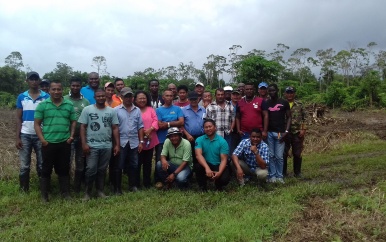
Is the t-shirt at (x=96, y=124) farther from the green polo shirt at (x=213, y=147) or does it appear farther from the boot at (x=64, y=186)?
the green polo shirt at (x=213, y=147)

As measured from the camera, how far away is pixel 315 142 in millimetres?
12625

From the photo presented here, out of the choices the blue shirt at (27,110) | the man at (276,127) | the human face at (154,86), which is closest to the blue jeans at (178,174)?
the human face at (154,86)

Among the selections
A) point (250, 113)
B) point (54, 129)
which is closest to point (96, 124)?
point (54, 129)

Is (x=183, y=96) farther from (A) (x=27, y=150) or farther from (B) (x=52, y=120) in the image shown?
(A) (x=27, y=150)

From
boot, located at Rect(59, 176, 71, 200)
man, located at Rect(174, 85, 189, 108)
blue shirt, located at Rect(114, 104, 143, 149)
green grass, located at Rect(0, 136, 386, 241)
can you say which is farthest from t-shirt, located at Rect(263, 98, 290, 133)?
boot, located at Rect(59, 176, 71, 200)

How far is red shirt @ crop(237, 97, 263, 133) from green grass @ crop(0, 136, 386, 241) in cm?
108

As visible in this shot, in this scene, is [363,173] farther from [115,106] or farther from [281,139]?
[115,106]

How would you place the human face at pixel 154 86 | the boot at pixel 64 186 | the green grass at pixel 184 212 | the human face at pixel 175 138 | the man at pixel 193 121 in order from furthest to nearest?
1. the human face at pixel 154 86
2. the man at pixel 193 121
3. the human face at pixel 175 138
4. the boot at pixel 64 186
5. the green grass at pixel 184 212

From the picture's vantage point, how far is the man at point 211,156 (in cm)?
604

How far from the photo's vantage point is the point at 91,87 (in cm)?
645

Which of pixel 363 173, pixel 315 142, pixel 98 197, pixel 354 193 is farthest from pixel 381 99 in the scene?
pixel 98 197

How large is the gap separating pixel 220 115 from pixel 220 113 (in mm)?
38

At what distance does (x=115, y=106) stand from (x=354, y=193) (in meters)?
4.34

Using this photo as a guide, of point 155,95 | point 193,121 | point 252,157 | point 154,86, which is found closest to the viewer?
point 252,157
